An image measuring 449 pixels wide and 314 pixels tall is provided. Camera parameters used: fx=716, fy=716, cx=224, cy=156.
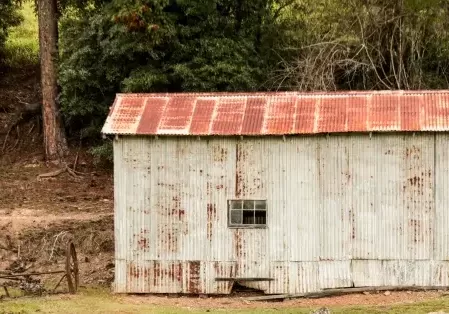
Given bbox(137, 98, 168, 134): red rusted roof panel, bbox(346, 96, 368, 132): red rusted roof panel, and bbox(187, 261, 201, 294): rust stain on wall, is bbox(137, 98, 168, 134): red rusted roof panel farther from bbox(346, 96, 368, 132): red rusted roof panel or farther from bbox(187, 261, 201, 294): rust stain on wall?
bbox(346, 96, 368, 132): red rusted roof panel

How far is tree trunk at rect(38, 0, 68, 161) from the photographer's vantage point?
29.9 metres

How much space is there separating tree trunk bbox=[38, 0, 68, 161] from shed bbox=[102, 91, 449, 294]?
12004 mm

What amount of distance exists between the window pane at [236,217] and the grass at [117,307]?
7.58ft

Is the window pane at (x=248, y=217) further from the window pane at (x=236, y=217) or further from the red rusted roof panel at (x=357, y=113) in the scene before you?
the red rusted roof panel at (x=357, y=113)

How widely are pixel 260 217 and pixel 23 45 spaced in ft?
89.6

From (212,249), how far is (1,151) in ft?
54.1

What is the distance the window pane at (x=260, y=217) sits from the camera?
18.6m

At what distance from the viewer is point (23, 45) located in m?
41.5

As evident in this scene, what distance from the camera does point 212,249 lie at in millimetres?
18719

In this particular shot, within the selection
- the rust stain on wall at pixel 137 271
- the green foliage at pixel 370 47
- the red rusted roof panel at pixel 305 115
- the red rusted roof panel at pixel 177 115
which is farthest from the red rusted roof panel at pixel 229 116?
the green foliage at pixel 370 47

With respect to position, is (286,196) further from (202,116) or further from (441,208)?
(441,208)

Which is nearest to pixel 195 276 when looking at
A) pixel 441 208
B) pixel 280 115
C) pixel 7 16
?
pixel 280 115

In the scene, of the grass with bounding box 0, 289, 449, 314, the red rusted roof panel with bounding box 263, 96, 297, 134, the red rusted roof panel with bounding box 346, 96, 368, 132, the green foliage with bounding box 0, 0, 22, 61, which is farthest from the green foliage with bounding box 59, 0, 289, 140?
the grass with bounding box 0, 289, 449, 314

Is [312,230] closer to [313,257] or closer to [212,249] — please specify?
[313,257]
